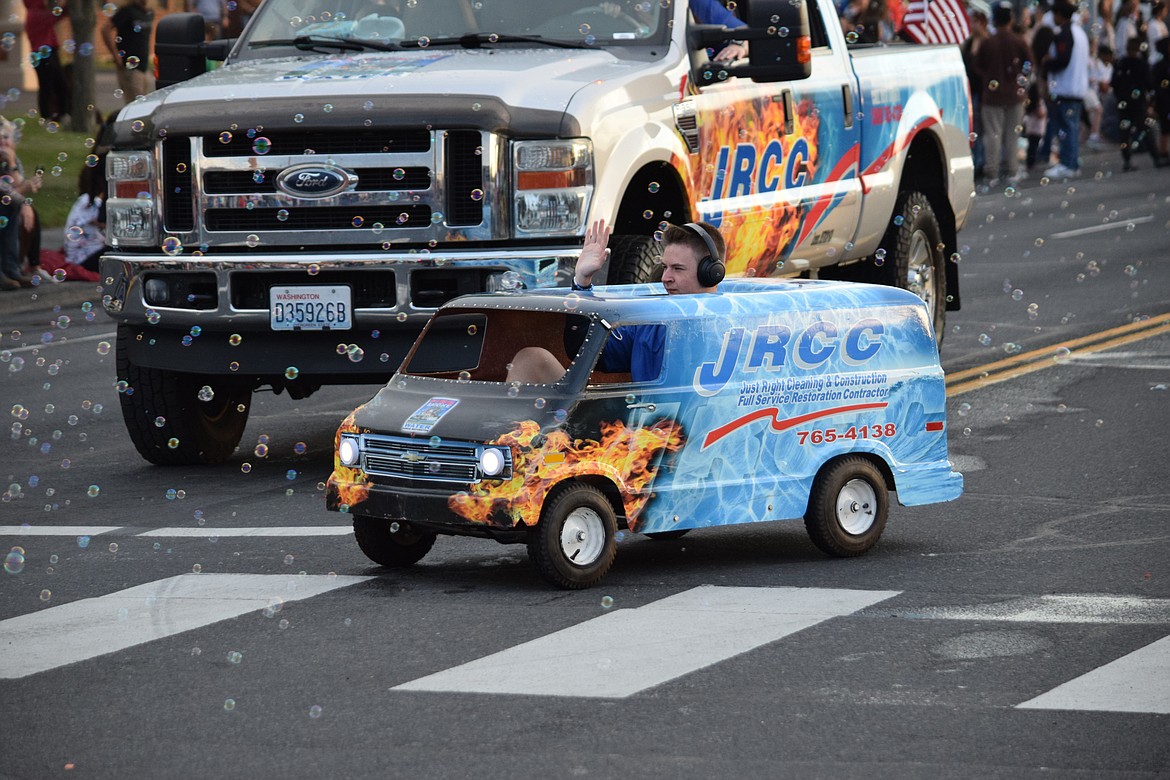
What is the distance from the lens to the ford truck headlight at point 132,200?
10.0 meters

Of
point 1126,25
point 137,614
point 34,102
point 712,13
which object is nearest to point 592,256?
point 137,614

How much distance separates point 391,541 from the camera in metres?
7.88

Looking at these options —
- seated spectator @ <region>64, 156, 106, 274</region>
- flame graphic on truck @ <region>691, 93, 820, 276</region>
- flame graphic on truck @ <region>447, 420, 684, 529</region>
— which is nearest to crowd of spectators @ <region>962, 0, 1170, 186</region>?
seated spectator @ <region>64, 156, 106, 274</region>

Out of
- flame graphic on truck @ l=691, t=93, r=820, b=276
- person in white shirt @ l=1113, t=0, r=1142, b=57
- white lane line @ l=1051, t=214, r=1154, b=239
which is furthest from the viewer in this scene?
person in white shirt @ l=1113, t=0, r=1142, b=57

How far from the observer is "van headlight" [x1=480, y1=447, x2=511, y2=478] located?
727cm

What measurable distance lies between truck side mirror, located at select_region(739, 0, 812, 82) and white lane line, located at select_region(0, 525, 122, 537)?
379 cm

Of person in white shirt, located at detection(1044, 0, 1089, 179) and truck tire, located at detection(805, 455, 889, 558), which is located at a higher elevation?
truck tire, located at detection(805, 455, 889, 558)

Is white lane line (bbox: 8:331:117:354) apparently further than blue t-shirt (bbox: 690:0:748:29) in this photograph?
Yes

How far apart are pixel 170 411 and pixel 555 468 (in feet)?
11.5

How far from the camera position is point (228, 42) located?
11.4m

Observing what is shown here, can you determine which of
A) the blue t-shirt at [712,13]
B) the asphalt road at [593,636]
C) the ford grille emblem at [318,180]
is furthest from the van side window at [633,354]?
the blue t-shirt at [712,13]

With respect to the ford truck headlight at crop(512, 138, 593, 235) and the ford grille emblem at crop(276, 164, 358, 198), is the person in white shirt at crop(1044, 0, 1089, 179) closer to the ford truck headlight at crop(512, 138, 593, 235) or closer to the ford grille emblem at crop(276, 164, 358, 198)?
the ford truck headlight at crop(512, 138, 593, 235)

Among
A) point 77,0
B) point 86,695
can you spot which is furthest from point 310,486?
→ point 77,0

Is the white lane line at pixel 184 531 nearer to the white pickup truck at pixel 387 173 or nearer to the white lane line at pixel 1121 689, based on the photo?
the white pickup truck at pixel 387 173
